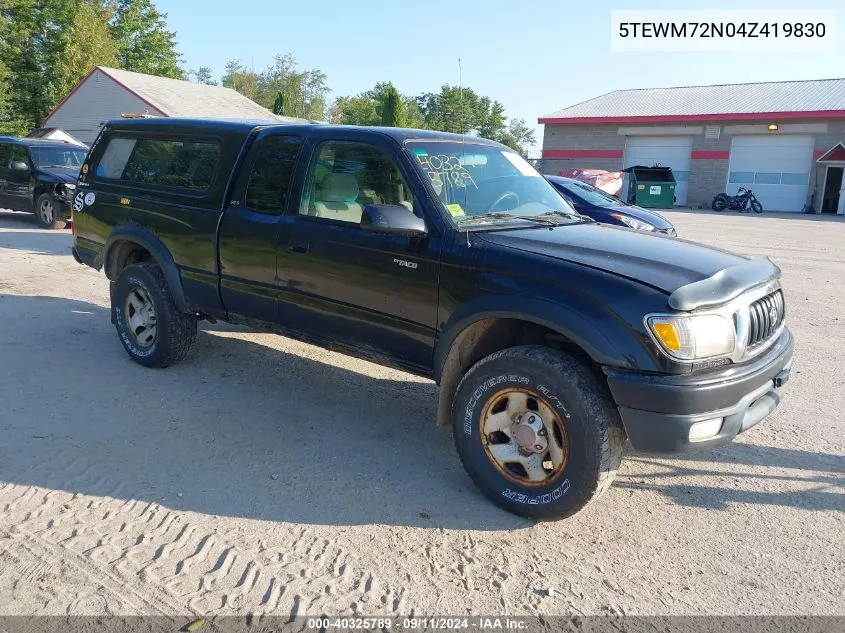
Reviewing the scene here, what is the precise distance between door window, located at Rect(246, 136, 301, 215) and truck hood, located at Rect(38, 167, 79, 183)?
35.6ft

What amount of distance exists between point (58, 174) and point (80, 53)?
3207 centimetres

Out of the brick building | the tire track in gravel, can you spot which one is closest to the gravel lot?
the tire track in gravel

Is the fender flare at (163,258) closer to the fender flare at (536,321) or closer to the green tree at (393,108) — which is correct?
the fender flare at (536,321)

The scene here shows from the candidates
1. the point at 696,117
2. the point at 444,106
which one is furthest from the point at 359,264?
the point at 444,106

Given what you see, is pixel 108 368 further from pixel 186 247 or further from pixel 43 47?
pixel 43 47

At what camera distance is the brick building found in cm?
3309

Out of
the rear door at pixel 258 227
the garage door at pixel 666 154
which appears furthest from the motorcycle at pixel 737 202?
the rear door at pixel 258 227

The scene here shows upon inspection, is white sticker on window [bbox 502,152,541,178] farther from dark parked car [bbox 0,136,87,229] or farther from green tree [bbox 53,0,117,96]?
green tree [bbox 53,0,117,96]

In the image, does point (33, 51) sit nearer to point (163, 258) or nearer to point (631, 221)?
point (631, 221)

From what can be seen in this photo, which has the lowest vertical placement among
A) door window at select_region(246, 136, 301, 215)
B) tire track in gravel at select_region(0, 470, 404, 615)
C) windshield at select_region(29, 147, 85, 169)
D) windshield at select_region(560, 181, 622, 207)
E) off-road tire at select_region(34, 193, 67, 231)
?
tire track in gravel at select_region(0, 470, 404, 615)

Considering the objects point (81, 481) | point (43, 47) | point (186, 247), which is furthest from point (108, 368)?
point (43, 47)

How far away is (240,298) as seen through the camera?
4.96 meters

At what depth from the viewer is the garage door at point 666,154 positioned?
120 feet

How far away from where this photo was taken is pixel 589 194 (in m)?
11.4
